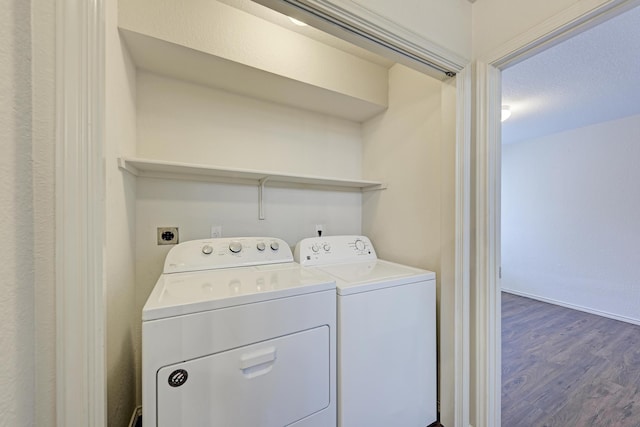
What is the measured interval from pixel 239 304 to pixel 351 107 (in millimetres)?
1665

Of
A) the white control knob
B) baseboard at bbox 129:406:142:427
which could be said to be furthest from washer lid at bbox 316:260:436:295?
baseboard at bbox 129:406:142:427

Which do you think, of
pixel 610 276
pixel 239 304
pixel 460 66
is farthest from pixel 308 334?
pixel 610 276

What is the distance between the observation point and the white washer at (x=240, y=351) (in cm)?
86

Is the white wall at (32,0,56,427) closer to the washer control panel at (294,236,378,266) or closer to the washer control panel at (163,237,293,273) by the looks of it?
the washer control panel at (163,237,293,273)

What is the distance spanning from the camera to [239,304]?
38.5 inches

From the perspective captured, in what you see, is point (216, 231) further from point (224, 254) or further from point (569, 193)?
point (569, 193)

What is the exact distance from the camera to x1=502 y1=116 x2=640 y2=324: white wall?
2875 mm

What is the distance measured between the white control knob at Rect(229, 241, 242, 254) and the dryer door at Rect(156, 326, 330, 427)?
68cm

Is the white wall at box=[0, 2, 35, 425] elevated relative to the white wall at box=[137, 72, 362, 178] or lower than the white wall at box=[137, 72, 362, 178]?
lower

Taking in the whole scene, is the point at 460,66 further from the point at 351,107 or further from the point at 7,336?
the point at 7,336

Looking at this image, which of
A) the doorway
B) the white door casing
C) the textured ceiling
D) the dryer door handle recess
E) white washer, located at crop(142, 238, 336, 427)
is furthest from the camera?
the doorway

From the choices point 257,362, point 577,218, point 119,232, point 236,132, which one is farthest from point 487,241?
point 577,218

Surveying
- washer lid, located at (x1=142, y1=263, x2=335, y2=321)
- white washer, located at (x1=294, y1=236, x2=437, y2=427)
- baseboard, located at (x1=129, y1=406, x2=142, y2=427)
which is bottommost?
baseboard, located at (x1=129, y1=406, x2=142, y2=427)

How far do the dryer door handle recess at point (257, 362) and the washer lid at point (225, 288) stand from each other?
0.21 meters
